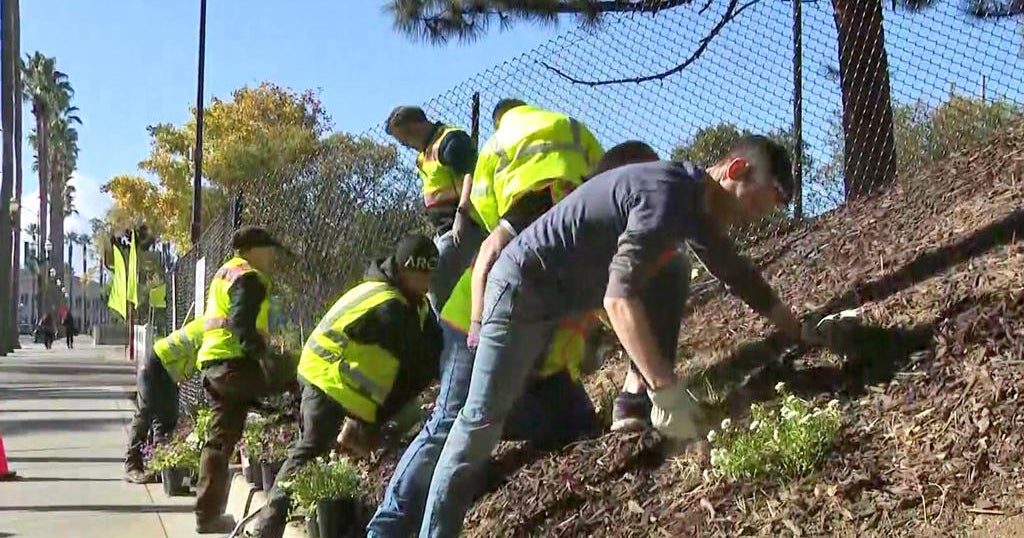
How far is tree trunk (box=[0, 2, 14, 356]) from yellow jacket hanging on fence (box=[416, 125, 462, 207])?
31.2 meters

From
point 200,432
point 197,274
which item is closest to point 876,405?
point 200,432

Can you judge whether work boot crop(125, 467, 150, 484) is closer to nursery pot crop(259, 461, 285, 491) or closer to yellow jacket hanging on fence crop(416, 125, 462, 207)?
nursery pot crop(259, 461, 285, 491)

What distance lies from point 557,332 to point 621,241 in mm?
594

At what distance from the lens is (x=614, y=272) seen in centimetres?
343

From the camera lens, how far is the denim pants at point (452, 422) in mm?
4090

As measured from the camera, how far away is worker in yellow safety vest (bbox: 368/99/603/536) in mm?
4113

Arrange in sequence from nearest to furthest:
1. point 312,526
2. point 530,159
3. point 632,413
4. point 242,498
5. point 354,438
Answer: point 632,413
point 530,159
point 312,526
point 354,438
point 242,498

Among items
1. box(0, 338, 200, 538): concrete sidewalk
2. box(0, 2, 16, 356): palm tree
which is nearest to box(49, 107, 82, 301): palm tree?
box(0, 2, 16, 356): palm tree

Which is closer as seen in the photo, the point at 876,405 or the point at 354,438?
the point at 876,405

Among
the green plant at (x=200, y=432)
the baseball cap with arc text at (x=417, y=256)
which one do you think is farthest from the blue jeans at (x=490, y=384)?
the green plant at (x=200, y=432)

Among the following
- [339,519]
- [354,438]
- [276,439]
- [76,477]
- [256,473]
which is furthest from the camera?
[76,477]

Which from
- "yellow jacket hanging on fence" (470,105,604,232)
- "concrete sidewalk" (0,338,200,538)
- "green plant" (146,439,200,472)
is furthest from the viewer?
"green plant" (146,439,200,472)

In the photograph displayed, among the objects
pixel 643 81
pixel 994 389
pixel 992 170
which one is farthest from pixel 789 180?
pixel 643 81

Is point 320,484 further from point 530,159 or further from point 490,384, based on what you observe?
point 530,159
